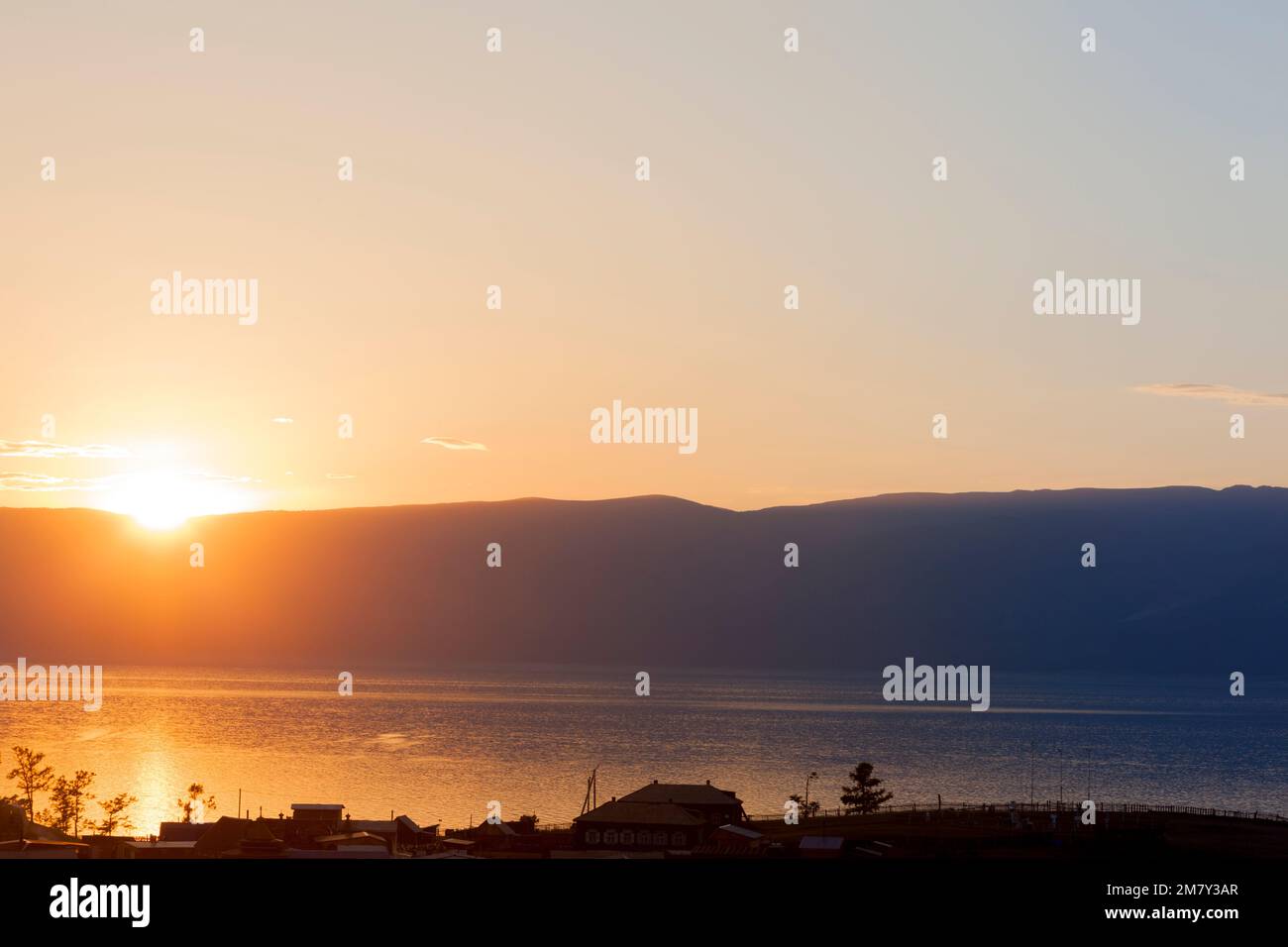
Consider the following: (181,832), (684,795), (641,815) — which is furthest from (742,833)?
(181,832)

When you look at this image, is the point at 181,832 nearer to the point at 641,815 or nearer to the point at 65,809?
the point at 641,815

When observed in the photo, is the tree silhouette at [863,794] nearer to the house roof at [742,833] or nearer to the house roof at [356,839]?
the house roof at [742,833]

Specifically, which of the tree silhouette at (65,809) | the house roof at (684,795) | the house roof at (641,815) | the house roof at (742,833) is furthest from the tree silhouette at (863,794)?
the tree silhouette at (65,809)

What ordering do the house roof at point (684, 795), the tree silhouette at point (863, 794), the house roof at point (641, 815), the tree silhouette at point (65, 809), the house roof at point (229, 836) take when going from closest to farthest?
the house roof at point (229, 836) → the house roof at point (641, 815) → the house roof at point (684, 795) → the tree silhouette at point (65, 809) → the tree silhouette at point (863, 794)

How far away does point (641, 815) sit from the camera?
84.2m

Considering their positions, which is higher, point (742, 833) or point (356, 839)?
point (742, 833)

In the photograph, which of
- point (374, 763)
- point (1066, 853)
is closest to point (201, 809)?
point (374, 763)

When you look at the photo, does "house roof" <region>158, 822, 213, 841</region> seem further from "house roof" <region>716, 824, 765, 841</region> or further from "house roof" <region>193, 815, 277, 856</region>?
"house roof" <region>716, 824, 765, 841</region>

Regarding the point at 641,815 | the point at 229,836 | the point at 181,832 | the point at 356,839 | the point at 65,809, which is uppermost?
the point at 229,836

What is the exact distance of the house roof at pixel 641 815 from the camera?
83.6 m

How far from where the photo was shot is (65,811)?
112312 millimetres

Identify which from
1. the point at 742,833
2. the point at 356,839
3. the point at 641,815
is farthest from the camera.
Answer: the point at 641,815
